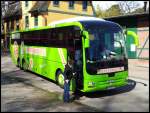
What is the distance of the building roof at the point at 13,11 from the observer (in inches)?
2307

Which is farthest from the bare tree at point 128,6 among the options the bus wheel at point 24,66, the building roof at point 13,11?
the bus wheel at point 24,66

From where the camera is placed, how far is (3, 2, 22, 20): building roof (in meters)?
58.6

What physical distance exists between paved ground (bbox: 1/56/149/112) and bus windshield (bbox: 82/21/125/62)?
167 centimetres

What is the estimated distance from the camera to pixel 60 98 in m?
12.7

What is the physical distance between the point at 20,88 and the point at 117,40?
526 centimetres

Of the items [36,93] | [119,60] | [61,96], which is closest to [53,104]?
[61,96]

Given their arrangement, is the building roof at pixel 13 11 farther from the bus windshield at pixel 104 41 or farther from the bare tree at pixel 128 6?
the bus windshield at pixel 104 41

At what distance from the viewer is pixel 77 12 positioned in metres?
53.0

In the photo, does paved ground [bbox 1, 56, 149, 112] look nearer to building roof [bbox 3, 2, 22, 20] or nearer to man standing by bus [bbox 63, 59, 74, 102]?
man standing by bus [bbox 63, 59, 74, 102]

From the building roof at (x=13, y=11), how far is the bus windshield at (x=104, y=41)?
4548 centimetres

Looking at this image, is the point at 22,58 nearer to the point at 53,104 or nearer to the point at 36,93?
the point at 36,93

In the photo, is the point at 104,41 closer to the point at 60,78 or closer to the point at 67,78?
the point at 67,78

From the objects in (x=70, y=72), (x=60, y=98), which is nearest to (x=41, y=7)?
(x=60, y=98)

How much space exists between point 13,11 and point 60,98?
2027 inches
